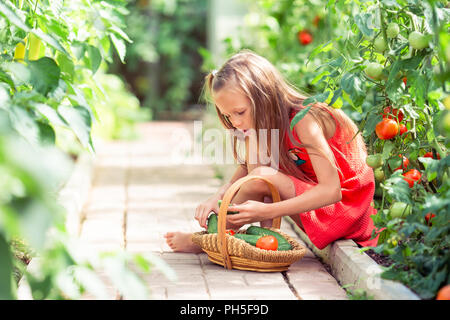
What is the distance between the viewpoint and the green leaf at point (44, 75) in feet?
5.71

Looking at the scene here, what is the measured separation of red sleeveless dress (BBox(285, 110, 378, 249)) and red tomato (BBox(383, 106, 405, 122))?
264mm

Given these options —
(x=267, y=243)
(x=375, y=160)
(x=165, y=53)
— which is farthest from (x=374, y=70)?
(x=165, y=53)

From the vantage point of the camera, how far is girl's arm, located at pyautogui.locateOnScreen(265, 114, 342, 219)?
242cm

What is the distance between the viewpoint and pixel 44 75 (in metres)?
1.75

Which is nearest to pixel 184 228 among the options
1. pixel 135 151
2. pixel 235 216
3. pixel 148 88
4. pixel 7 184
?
pixel 235 216

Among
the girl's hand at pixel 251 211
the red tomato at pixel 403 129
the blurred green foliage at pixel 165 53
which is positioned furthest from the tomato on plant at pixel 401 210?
the blurred green foliage at pixel 165 53

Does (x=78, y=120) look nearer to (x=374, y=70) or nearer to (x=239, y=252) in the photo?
(x=239, y=252)

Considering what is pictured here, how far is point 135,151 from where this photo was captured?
6203 mm

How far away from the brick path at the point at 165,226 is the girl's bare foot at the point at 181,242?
34 millimetres

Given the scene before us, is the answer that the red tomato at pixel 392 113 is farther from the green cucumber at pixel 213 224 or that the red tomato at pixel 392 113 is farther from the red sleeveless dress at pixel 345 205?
the green cucumber at pixel 213 224

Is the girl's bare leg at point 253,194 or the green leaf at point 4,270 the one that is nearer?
the green leaf at point 4,270

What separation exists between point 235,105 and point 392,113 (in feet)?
2.01
